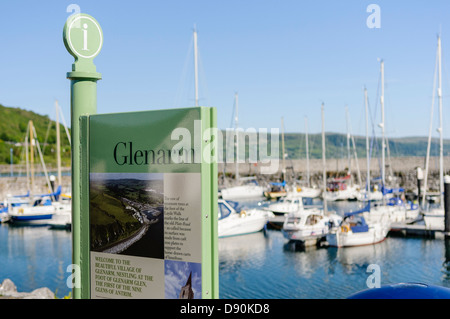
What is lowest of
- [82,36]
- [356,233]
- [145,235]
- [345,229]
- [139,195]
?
[356,233]

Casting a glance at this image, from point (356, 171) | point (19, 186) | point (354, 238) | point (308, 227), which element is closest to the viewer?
point (354, 238)

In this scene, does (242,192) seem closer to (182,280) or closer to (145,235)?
(145,235)

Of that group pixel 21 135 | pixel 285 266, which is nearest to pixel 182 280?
pixel 285 266

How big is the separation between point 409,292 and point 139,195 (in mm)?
2114

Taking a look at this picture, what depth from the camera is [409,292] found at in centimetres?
345

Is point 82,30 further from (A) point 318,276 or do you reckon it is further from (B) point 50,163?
(B) point 50,163

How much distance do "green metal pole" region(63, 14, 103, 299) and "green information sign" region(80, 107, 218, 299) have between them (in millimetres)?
26

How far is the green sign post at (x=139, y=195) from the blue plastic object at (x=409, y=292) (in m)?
1.17

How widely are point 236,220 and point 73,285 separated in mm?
28969

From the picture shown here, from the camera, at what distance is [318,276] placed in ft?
74.5

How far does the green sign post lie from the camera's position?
11.7ft

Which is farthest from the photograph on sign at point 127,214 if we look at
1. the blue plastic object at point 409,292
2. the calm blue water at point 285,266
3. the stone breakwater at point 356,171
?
the stone breakwater at point 356,171

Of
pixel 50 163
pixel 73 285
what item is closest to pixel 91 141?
pixel 73 285
